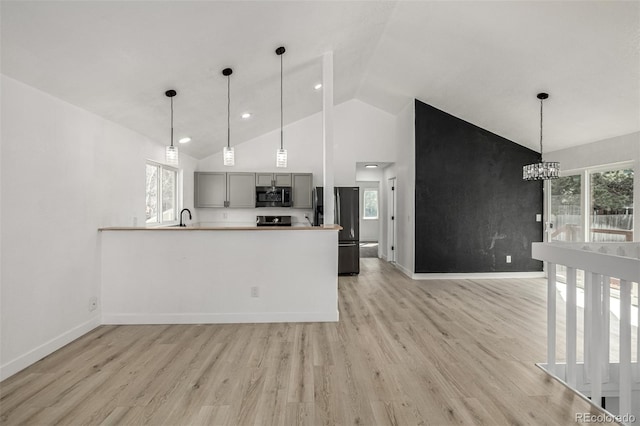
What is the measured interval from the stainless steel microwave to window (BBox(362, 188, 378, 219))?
574 cm


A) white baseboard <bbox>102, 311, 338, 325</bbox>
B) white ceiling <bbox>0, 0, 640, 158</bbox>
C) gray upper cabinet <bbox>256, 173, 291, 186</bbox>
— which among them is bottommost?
white baseboard <bbox>102, 311, 338, 325</bbox>

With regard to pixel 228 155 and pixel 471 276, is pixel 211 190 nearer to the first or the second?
pixel 228 155

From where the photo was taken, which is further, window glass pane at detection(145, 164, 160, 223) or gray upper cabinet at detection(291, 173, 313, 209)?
gray upper cabinet at detection(291, 173, 313, 209)

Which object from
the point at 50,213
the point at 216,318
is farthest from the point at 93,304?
the point at 216,318

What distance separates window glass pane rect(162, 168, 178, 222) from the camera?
5.40 m

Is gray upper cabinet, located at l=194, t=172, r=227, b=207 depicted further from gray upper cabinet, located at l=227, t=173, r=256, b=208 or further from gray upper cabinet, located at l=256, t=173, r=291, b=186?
gray upper cabinet, located at l=256, t=173, r=291, b=186

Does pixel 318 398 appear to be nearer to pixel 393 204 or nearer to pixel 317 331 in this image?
pixel 317 331

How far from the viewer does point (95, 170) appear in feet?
11.3

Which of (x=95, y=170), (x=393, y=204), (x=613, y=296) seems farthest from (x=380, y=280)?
(x=95, y=170)

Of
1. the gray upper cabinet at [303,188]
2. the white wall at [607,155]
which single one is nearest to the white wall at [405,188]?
the gray upper cabinet at [303,188]

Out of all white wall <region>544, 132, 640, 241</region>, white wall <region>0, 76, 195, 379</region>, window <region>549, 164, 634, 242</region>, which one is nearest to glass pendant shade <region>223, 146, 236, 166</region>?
white wall <region>0, 76, 195, 379</region>

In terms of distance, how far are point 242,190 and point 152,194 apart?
1933 mm

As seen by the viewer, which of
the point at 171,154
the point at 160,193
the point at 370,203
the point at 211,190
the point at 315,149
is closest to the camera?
the point at 171,154

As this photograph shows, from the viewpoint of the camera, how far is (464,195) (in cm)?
606
